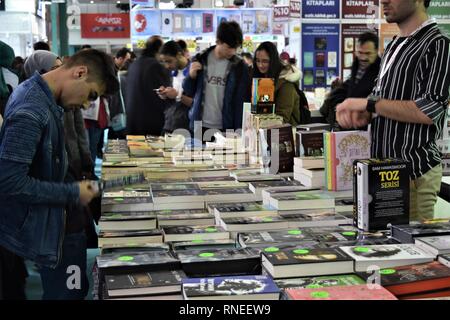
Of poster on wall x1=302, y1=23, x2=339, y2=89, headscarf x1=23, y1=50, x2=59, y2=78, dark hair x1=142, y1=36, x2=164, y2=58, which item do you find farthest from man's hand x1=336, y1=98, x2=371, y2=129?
poster on wall x1=302, y1=23, x2=339, y2=89

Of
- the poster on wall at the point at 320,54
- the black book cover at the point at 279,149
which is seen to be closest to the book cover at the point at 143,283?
the black book cover at the point at 279,149

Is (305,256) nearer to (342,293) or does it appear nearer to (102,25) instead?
(342,293)

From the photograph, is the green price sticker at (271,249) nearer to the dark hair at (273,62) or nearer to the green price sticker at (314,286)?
the green price sticker at (314,286)

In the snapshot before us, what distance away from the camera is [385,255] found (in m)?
1.72

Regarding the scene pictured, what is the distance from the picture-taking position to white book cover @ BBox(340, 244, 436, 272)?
1673mm

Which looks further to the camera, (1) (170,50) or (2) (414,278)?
(1) (170,50)

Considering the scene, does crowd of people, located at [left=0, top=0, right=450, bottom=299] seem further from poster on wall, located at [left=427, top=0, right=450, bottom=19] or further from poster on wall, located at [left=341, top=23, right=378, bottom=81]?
poster on wall, located at [left=341, top=23, right=378, bottom=81]

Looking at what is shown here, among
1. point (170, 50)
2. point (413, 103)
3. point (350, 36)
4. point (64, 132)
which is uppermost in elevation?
point (350, 36)

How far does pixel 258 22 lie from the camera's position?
41.5ft

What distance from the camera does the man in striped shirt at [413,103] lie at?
2395 mm

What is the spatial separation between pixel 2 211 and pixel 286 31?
1019 cm

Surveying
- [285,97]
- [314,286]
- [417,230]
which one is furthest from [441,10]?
[314,286]

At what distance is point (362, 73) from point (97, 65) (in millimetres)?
3373

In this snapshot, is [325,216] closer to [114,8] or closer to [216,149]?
[216,149]
